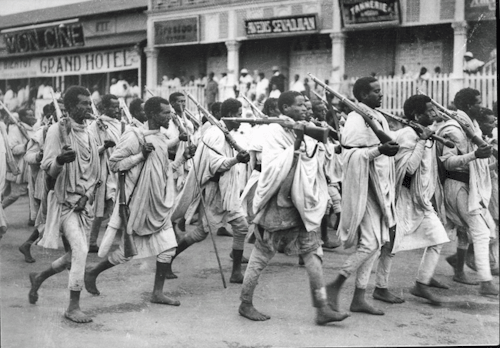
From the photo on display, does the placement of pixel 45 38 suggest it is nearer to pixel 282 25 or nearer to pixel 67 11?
pixel 67 11

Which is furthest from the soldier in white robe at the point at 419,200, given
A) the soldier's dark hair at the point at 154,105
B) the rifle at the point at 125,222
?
the rifle at the point at 125,222

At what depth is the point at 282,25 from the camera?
1172 centimetres

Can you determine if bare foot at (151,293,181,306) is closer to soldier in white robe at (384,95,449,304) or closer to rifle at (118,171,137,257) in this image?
rifle at (118,171,137,257)

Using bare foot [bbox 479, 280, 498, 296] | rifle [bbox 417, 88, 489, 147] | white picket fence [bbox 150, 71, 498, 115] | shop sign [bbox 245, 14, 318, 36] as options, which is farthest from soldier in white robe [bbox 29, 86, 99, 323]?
shop sign [bbox 245, 14, 318, 36]

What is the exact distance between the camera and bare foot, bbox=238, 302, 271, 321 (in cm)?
485

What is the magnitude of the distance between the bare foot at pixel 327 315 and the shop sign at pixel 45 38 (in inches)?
263

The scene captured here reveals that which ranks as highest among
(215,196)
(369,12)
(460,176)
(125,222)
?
(369,12)

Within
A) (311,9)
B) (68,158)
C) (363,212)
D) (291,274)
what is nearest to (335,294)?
(363,212)

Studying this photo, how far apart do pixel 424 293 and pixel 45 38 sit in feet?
30.3

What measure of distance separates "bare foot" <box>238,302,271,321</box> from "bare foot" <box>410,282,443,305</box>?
1.51 meters

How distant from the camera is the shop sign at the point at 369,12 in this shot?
9914mm

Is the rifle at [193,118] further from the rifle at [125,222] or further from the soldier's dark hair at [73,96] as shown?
the soldier's dark hair at [73,96]

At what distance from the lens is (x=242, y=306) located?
16.2 ft

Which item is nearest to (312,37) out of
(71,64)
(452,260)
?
(71,64)
